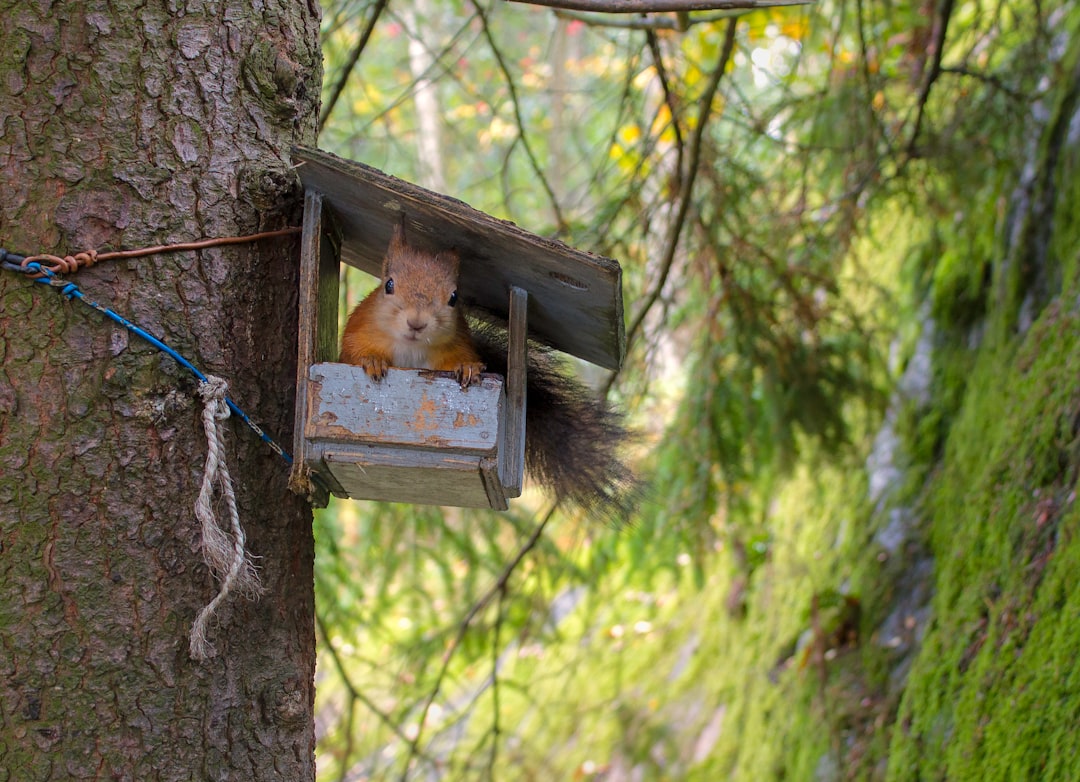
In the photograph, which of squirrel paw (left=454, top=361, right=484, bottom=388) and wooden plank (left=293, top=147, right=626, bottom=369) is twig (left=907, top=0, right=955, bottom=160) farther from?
squirrel paw (left=454, top=361, right=484, bottom=388)

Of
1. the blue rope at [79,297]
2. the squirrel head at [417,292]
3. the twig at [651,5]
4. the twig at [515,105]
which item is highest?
the twig at [515,105]

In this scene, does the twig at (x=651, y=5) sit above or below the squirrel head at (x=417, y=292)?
above

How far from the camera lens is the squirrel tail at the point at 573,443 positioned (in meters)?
2.23

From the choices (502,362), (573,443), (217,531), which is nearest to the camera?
(217,531)

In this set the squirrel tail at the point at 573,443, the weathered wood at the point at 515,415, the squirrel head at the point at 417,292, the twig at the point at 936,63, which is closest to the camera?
the weathered wood at the point at 515,415

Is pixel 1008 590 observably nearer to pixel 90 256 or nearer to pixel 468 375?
pixel 468 375

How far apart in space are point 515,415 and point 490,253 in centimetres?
32

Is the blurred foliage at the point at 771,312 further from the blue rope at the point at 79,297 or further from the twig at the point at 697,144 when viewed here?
the blue rope at the point at 79,297

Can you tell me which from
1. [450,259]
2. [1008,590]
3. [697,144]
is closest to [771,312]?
[697,144]

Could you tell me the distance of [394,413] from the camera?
183 cm

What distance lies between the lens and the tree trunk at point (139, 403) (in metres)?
1.62

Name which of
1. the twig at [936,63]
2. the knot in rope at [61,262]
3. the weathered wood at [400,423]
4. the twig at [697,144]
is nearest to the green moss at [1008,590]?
the twig at [936,63]

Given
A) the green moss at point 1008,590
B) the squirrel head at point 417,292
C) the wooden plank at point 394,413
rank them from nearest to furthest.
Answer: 1. the wooden plank at point 394,413
2. the squirrel head at point 417,292
3. the green moss at point 1008,590

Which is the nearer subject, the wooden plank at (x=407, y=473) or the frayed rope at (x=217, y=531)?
the frayed rope at (x=217, y=531)
